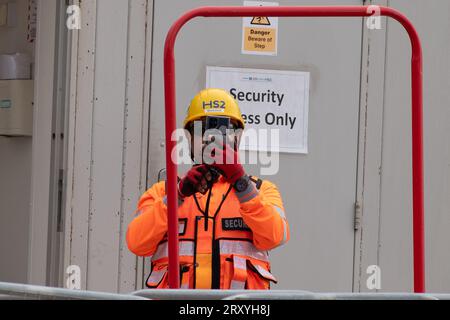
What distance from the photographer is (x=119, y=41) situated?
210 inches

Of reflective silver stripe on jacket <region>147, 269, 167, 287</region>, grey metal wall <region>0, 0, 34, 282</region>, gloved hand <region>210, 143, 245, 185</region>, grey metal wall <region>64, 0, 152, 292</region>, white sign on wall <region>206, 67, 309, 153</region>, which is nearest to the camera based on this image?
gloved hand <region>210, 143, 245, 185</region>

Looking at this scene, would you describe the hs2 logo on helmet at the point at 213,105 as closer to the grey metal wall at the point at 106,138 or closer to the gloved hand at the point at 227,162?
the gloved hand at the point at 227,162

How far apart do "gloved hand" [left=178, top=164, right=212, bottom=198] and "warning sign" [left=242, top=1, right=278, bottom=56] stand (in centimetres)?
192

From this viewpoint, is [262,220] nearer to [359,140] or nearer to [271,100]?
[271,100]

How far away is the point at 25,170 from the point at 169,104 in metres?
2.59

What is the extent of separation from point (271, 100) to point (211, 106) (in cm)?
155

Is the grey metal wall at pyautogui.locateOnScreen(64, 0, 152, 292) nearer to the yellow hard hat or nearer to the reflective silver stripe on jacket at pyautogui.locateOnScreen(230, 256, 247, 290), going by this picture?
the yellow hard hat

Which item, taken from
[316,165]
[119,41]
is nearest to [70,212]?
[119,41]

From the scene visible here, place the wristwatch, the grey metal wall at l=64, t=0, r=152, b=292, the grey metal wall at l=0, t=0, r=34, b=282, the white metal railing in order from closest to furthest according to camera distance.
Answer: the white metal railing → the wristwatch → the grey metal wall at l=64, t=0, r=152, b=292 → the grey metal wall at l=0, t=0, r=34, b=282

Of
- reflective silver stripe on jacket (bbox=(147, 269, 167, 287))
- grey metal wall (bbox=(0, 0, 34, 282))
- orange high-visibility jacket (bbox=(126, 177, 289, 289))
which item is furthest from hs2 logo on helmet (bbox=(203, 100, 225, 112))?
grey metal wall (bbox=(0, 0, 34, 282))

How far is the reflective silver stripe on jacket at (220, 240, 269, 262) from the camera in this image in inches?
152

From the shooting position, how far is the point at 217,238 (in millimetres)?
3855

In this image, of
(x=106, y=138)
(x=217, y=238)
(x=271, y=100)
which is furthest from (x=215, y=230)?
(x=271, y=100)
